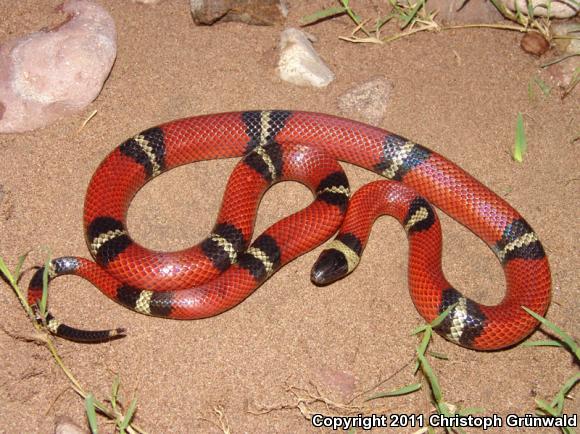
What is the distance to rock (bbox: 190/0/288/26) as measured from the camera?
6.59 meters

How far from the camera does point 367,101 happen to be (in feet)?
21.1

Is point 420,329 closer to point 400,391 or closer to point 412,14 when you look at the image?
point 400,391

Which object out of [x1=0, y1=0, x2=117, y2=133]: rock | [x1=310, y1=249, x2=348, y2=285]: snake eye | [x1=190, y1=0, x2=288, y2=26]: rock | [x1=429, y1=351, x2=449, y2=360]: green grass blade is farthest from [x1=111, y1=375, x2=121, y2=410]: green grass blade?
[x1=190, y1=0, x2=288, y2=26]: rock

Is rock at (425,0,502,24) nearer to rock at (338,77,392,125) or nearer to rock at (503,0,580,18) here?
rock at (503,0,580,18)

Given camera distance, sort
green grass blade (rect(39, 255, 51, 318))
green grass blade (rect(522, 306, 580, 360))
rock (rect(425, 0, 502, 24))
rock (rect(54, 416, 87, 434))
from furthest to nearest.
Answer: rock (rect(425, 0, 502, 24)) < green grass blade (rect(522, 306, 580, 360)) < green grass blade (rect(39, 255, 51, 318)) < rock (rect(54, 416, 87, 434))

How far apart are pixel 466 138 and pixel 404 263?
1658 millimetres

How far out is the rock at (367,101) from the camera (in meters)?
6.36

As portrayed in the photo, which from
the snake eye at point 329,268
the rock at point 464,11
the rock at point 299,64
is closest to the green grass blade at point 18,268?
the snake eye at point 329,268

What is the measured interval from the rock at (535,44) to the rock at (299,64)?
93.0 inches

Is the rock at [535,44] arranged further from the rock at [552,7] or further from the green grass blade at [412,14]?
the green grass blade at [412,14]

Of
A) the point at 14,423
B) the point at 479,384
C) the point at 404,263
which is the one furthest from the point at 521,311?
the point at 14,423

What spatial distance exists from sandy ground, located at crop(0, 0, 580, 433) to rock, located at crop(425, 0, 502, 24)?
0.21 meters

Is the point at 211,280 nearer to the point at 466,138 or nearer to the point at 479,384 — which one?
the point at 479,384

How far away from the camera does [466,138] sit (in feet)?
20.8
